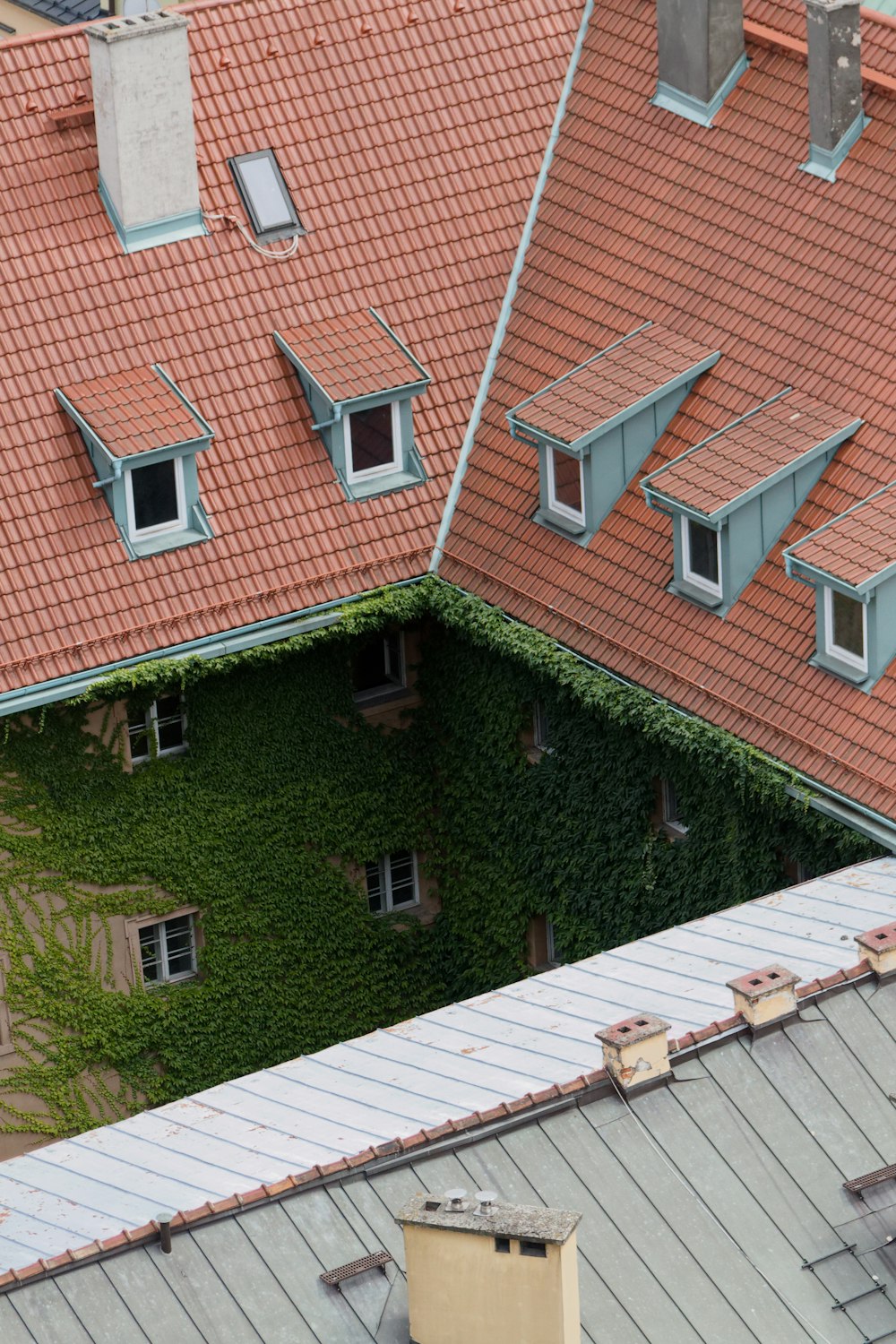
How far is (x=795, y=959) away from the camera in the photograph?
131 ft

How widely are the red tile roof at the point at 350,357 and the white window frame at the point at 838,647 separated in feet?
27.1

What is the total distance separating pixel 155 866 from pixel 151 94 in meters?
11.6

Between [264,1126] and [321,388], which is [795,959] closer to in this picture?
[264,1126]

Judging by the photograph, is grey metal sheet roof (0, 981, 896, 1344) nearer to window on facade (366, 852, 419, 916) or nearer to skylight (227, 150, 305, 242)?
window on facade (366, 852, 419, 916)

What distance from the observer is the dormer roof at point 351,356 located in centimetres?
4822

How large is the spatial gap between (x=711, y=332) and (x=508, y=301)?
4411mm

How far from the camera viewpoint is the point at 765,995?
37.4m

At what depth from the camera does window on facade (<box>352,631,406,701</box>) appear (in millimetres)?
50688

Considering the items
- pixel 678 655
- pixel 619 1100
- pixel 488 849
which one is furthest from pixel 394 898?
pixel 619 1100

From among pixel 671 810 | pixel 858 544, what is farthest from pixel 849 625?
pixel 671 810

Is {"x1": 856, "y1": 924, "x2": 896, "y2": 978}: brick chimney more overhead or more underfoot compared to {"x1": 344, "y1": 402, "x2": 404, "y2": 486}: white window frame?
more underfoot

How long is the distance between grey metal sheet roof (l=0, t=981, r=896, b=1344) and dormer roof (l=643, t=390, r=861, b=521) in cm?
921

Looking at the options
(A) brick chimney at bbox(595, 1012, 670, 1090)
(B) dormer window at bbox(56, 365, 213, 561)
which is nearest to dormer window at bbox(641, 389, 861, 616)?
(B) dormer window at bbox(56, 365, 213, 561)

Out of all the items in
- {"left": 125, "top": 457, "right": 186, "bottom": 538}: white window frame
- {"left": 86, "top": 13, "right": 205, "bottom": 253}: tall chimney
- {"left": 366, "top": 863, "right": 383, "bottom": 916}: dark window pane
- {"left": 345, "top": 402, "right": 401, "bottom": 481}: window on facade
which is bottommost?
{"left": 366, "top": 863, "right": 383, "bottom": 916}: dark window pane
